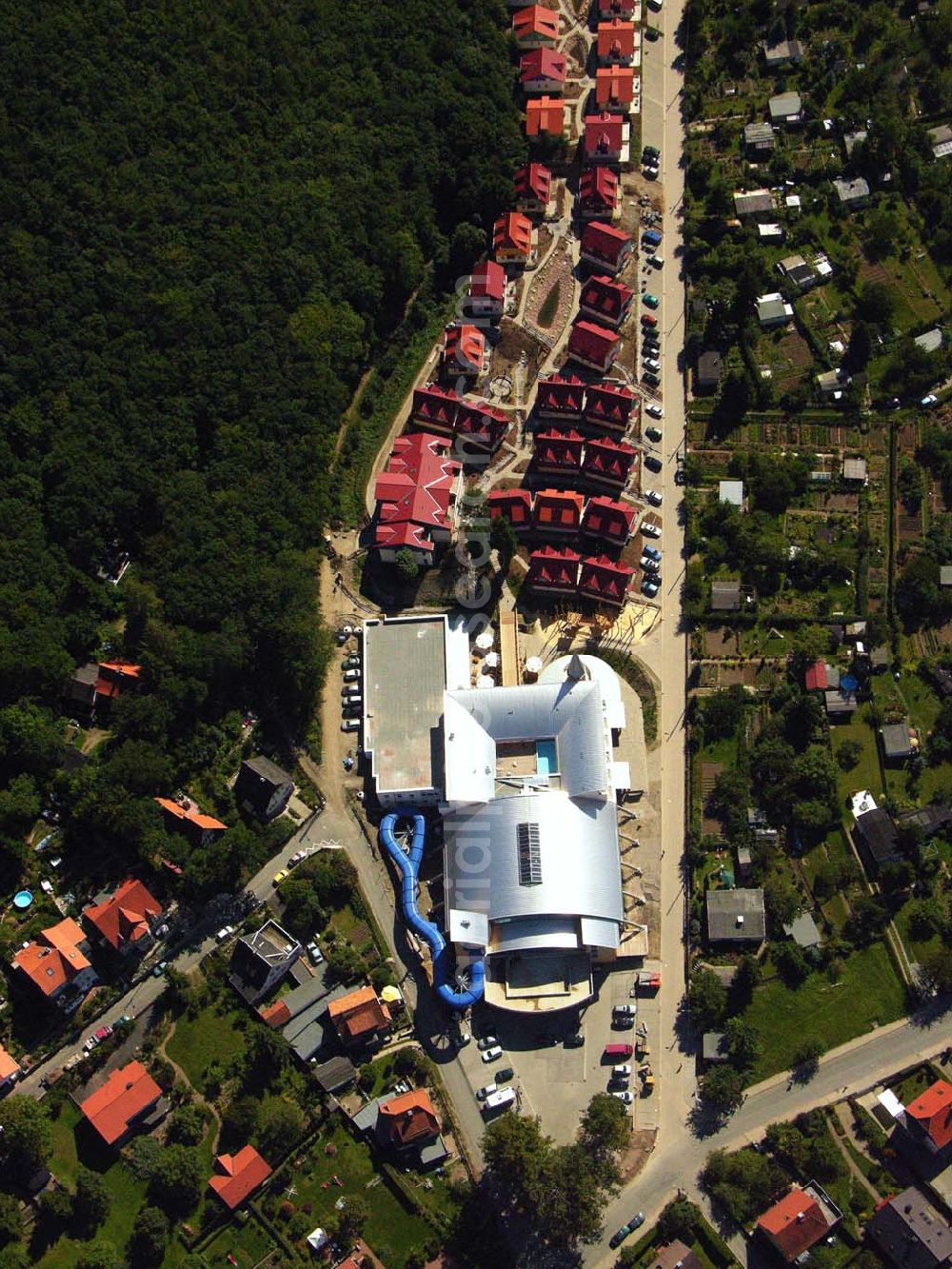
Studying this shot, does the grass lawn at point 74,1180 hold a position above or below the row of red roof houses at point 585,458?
below

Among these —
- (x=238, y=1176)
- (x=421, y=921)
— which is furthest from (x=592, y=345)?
(x=238, y=1176)

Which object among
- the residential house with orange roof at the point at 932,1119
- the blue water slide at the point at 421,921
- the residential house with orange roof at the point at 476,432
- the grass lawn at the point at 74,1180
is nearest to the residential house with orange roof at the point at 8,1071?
the grass lawn at the point at 74,1180

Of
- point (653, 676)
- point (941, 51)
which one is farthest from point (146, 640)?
point (941, 51)

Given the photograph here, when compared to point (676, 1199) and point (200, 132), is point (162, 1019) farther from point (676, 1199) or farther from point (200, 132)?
point (200, 132)

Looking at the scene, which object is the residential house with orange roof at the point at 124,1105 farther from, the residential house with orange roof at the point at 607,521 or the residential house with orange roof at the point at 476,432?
the residential house with orange roof at the point at 476,432

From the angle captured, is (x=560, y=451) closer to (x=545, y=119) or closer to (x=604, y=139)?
(x=604, y=139)

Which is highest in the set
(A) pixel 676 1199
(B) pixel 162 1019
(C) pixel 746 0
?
(C) pixel 746 0

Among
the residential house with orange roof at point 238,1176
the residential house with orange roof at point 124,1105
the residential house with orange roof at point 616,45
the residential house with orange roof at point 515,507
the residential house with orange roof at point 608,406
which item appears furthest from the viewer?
the residential house with orange roof at point 616,45
